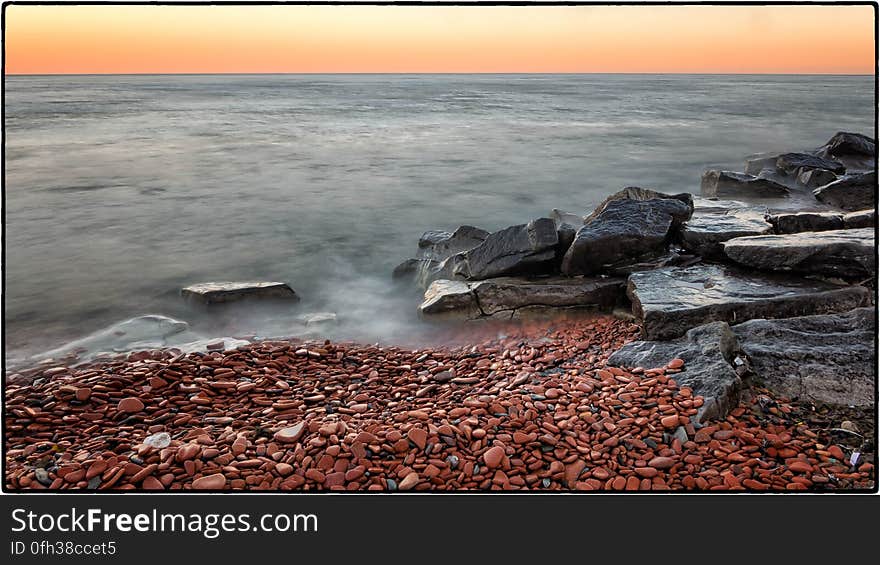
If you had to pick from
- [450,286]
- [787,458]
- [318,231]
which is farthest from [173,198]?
[787,458]

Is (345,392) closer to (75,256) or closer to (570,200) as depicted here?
(75,256)

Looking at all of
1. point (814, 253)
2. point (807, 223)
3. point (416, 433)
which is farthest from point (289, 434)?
point (807, 223)

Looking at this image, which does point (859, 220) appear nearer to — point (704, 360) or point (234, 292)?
point (704, 360)

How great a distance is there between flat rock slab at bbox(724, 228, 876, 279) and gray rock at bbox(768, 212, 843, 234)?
40cm

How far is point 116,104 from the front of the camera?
15.7m

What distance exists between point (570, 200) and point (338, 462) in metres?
5.94

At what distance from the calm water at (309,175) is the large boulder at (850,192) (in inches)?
23.8

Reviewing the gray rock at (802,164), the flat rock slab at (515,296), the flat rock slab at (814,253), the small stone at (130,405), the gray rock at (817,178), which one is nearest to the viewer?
the small stone at (130,405)

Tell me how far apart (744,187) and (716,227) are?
11.2 feet

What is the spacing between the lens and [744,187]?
813cm

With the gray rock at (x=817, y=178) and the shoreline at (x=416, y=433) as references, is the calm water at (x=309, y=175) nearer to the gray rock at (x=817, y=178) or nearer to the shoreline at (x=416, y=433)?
the gray rock at (x=817, y=178)

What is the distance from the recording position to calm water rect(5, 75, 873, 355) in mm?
5455

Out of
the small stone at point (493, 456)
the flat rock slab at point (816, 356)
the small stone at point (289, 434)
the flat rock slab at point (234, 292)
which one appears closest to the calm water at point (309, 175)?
the flat rock slab at point (234, 292)

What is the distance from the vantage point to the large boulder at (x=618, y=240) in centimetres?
485
